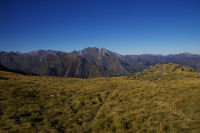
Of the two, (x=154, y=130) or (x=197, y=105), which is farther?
(x=197, y=105)

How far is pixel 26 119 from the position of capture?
1034 cm

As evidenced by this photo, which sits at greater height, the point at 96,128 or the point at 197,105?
the point at 197,105

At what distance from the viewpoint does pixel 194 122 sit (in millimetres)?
9125

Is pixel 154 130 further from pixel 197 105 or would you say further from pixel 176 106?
pixel 197 105

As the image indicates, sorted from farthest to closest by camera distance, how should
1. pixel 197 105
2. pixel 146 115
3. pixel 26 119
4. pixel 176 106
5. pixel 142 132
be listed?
pixel 176 106, pixel 197 105, pixel 146 115, pixel 26 119, pixel 142 132

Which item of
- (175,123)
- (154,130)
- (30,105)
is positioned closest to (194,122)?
(175,123)

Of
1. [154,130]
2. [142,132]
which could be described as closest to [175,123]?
[154,130]

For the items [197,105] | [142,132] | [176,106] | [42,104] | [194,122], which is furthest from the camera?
[42,104]

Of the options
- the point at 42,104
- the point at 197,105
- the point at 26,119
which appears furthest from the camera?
the point at 42,104

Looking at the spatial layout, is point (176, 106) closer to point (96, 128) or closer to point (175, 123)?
point (175, 123)

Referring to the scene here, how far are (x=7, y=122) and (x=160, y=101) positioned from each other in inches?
661

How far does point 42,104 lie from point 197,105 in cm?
1779

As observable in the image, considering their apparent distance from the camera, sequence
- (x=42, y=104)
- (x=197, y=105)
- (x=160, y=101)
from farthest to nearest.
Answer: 1. (x=160, y=101)
2. (x=42, y=104)
3. (x=197, y=105)

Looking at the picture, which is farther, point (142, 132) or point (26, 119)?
point (26, 119)
